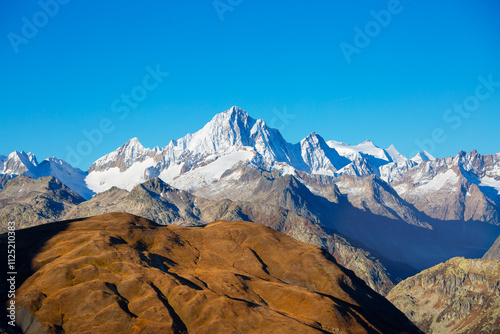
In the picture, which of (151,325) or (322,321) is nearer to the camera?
(151,325)

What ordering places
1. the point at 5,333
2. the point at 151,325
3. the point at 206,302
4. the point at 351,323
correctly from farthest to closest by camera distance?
the point at 351,323 → the point at 206,302 → the point at 151,325 → the point at 5,333

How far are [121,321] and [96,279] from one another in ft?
98.7

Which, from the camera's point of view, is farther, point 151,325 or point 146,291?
point 146,291

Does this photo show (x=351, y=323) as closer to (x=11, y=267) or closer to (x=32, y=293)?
(x=32, y=293)

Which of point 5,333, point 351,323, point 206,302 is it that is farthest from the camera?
point 351,323

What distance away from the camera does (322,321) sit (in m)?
192

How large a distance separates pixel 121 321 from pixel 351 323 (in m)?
90.1

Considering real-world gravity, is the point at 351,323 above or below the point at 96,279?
below

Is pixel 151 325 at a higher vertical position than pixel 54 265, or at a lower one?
lower

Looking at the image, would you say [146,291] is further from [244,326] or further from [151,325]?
[244,326]

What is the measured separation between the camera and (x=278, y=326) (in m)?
174

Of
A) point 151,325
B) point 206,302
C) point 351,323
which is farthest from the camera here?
point 351,323

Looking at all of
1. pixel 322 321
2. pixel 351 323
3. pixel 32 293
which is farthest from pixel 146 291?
pixel 351 323

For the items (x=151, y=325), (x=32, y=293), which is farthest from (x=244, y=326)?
(x=32, y=293)
